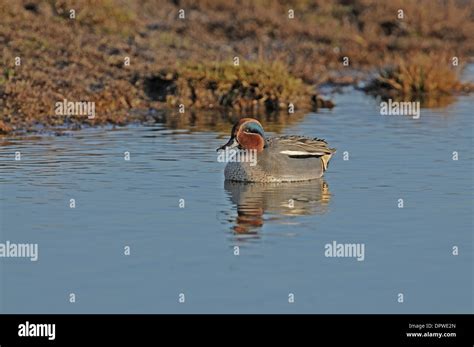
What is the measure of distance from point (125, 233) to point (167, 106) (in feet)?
40.0

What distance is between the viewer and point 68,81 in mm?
23625

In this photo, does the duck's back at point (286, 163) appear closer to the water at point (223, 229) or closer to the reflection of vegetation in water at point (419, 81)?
the water at point (223, 229)

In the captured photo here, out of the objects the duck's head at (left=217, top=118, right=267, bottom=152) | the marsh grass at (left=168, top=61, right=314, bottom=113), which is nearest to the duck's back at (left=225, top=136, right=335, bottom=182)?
the duck's head at (left=217, top=118, right=267, bottom=152)

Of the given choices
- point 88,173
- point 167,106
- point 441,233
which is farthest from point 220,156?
point 167,106

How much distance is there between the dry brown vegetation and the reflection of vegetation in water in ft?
0.82

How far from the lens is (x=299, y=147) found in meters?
15.1

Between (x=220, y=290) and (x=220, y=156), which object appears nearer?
(x=220, y=290)

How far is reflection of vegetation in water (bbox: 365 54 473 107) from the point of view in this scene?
27.3 metres

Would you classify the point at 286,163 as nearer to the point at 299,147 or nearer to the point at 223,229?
the point at 299,147

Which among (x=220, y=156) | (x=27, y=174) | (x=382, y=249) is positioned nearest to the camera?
(x=382, y=249)

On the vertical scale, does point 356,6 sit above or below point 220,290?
above

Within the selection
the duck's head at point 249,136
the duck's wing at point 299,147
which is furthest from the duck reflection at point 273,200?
the duck's head at point 249,136

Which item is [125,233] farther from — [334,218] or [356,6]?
[356,6]

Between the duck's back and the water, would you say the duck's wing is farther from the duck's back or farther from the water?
the water
